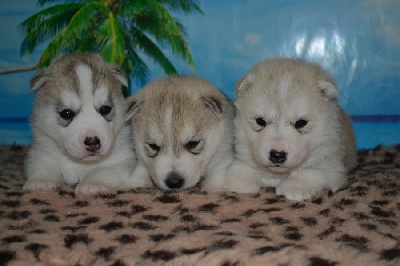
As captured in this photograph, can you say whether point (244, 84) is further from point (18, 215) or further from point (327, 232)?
point (18, 215)

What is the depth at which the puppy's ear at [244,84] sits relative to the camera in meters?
4.22

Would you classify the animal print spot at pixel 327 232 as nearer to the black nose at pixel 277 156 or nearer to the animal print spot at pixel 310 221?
the animal print spot at pixel 310 221

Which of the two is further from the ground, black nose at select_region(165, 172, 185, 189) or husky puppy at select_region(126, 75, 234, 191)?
husky puppy at select_region(126, 75, 234, 191)

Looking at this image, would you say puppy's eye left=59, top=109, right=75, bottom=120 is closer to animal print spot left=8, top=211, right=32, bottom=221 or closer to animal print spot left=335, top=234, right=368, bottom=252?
animal print spot left=8, top=211, right=32, bottom=221

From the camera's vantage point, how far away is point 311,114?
402 cm

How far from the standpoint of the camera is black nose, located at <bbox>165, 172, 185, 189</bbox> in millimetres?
3900

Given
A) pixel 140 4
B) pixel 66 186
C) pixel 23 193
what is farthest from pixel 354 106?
pixel 23 193

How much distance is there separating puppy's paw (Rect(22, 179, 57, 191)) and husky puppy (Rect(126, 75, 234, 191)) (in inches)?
26.2

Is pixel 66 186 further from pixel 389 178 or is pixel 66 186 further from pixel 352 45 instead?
pixel 352 45

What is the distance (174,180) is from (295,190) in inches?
37.2

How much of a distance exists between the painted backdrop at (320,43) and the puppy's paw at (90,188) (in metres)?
2.54

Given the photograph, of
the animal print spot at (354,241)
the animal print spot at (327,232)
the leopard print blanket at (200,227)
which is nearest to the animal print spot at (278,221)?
the leopard print blanket at (200,227)

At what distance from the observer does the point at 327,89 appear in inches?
161

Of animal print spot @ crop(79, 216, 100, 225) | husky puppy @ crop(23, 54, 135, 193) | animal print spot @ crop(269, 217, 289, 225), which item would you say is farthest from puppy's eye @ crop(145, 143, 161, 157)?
animal print spot @ crop(269, 217, 289, 225)
